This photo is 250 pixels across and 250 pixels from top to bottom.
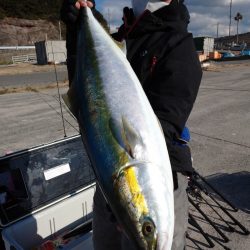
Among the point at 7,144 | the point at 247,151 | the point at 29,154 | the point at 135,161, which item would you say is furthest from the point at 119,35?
the point at 7,144

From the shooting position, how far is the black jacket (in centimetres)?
162

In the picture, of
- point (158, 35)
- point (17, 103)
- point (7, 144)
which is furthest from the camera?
point (17, 103)

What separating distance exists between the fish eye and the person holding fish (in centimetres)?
35

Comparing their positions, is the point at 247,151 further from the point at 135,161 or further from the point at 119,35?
the point at 135,161

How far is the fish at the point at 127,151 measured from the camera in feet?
4.13

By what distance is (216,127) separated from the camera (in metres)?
7.14

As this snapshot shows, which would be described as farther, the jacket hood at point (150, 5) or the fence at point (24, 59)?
the fence at point (24, 59)

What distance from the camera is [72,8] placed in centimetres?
189

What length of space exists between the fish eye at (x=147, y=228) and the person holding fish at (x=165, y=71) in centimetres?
35

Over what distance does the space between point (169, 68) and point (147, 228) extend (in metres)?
0.74

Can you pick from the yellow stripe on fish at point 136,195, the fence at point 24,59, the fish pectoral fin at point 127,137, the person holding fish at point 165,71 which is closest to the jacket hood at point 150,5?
the person holding fish at point 165,71

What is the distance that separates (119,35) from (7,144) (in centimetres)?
499

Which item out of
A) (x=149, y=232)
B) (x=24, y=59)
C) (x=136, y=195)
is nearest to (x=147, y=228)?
(x=149, y=232)

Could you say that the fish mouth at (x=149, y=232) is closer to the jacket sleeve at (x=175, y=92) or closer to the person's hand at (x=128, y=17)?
the jacket sleeve at (x=175, y=92)
